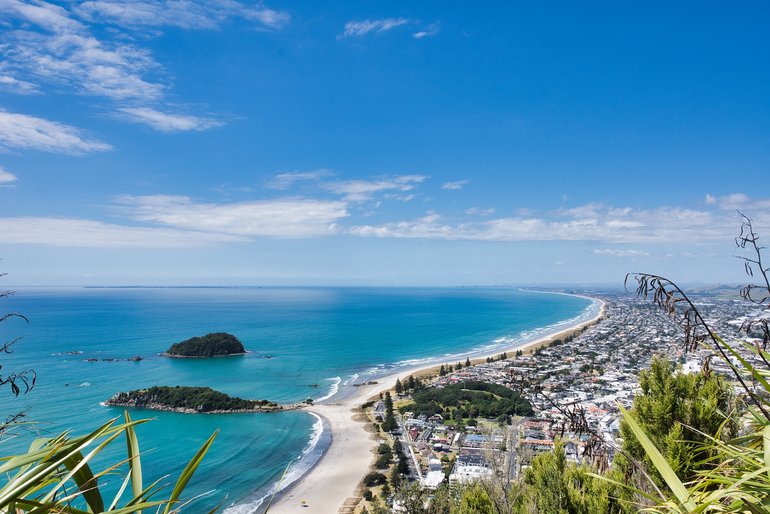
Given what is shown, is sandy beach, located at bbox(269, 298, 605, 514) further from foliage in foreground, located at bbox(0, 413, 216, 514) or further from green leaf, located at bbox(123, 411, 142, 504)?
foliage in foreground, located at bbox(0, 413, 216, 514)

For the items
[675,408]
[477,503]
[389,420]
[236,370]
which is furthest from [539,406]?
[236,370]

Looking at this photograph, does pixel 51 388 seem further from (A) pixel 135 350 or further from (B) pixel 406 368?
(B) pixel 406 368

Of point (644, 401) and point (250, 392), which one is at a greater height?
point (644, 401)

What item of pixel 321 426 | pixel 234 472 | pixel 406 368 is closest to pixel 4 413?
pixel 234 472

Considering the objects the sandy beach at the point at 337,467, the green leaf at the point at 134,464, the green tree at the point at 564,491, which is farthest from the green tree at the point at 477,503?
the sandy beach at the point at 337,467

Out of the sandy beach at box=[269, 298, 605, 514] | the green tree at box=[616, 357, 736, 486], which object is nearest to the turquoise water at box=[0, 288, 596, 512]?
the sandy beach at box=[269, 298, 605, 514]
